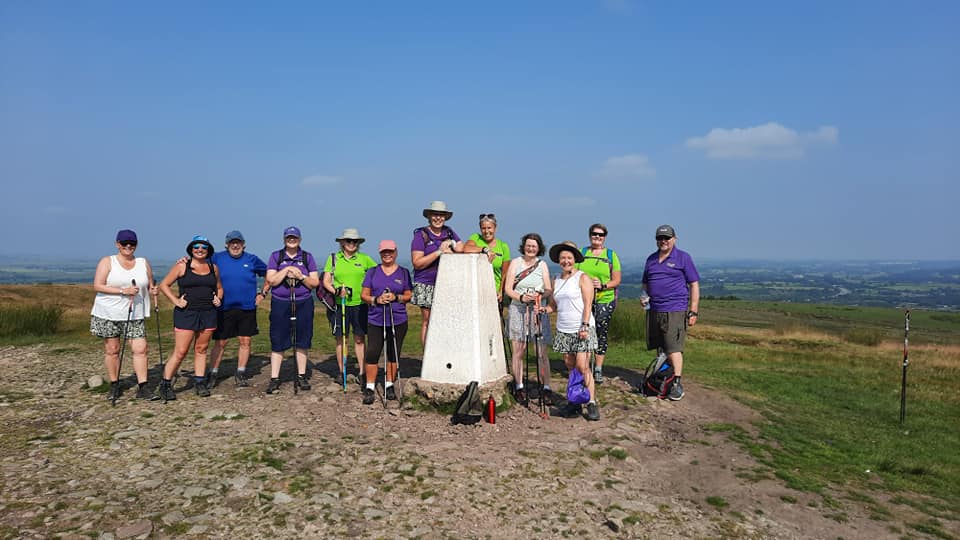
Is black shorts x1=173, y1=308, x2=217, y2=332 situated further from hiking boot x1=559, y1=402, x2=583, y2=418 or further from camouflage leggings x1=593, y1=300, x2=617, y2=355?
camouflage leggings x1=593, y1=300, x2=617, y2=355

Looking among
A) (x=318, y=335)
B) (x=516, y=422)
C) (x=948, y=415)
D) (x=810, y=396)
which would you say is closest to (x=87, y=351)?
(x=318, y=335)

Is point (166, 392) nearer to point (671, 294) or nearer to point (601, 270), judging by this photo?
point (601, 270)

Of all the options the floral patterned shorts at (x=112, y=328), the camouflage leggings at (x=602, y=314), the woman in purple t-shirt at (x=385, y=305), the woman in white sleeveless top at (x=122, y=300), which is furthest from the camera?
the camouflage leggings at (x=602, y=314)

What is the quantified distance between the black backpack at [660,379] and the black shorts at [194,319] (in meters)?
7.03

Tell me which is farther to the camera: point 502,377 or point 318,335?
point 318,335

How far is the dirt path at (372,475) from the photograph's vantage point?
4.50 meters

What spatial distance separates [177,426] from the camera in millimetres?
6738

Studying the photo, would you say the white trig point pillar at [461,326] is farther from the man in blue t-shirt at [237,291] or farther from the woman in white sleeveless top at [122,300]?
the woman in white sleeveless top at [122,300]

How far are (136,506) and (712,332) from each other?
19.8m

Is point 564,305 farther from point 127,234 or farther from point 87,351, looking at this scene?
point 87,351

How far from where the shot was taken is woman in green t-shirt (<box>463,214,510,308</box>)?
7.93 meters

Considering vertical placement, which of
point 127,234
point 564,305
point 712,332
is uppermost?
point 127,234

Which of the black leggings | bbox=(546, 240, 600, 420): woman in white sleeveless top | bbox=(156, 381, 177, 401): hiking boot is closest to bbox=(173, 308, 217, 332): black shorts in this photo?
bbox=(156, 381, 177, 401): hiking boot

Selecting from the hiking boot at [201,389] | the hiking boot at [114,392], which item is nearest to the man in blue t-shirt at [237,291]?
the hiking boot at [201,389]
